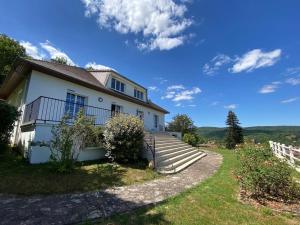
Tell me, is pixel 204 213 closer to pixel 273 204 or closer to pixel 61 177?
pixel 273 204

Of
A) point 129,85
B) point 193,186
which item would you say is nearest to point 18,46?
point 129,85

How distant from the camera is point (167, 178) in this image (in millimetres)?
7582

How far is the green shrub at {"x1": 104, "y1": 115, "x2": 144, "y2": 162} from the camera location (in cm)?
881

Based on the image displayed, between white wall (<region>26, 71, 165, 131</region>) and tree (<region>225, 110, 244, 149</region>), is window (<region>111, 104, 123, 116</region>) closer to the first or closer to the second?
white wall (<region>26, 71, 165, 131</region>)

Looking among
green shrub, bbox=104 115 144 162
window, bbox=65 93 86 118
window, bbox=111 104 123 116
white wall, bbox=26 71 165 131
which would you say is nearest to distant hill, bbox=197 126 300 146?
green shrub, bbox=104 115 144 162

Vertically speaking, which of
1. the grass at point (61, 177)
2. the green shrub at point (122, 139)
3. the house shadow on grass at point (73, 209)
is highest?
the green shrub at point (122, 139)

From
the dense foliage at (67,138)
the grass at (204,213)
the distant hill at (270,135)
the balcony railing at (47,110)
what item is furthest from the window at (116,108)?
the grass at (204,213)

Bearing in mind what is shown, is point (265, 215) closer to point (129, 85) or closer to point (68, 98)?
point (68, 98)

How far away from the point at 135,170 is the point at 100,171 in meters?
1.56

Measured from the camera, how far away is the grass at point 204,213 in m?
3.97

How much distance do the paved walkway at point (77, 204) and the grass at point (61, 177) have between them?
0.45m

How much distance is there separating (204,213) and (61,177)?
16.0 feet

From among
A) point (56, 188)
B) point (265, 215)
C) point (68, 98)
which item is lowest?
point (265, 215)

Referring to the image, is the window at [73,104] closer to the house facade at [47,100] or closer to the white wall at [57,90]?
the house facade at [47,100]
